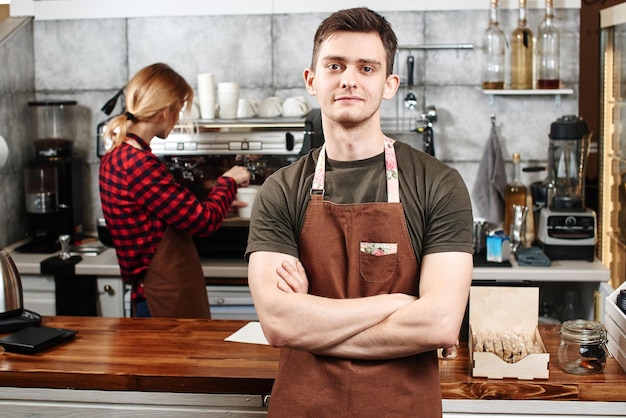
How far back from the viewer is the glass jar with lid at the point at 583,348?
2.22 metres

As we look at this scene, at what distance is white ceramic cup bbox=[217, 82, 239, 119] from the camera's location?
13.4 ft

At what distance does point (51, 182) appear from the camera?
4.41 m

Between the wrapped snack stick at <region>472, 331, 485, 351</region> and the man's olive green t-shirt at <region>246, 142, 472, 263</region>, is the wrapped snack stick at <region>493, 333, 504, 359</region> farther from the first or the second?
the man's olive green t-shirt at <region>246, 142, 472, 263</region>

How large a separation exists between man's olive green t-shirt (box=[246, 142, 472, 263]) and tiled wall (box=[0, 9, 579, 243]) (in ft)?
7.99

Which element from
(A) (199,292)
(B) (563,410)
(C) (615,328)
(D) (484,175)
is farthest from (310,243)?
(D) (484,175)

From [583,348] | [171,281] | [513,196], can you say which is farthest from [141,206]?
[513,196]

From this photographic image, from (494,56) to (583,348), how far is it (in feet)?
7.55

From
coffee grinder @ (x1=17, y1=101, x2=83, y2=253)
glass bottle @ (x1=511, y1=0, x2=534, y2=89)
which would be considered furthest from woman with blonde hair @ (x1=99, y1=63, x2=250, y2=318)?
glass bottle @ (x1=511, y1=0, x2=534, y2=89)

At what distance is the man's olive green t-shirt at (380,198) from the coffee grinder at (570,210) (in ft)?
7.00

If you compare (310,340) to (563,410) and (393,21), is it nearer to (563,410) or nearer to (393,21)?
(563,410)

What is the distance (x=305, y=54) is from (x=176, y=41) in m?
0.66

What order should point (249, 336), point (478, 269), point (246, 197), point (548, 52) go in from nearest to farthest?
1. point (249, 336)
2. point (478, 269)
3. point (246, 197)
4. point (548, 52)

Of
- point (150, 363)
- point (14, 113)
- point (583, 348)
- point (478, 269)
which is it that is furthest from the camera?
point (14, 113)

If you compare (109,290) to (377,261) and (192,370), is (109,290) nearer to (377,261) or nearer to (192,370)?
(192,370)
